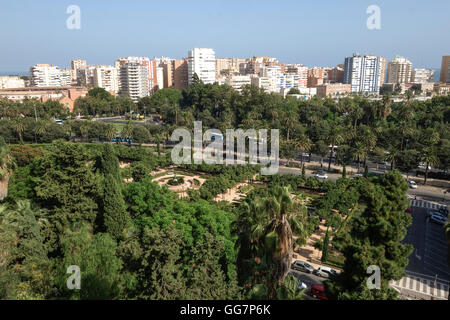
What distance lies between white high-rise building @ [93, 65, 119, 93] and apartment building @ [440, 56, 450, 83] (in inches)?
4554

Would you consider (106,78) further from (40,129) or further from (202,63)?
(40,129)

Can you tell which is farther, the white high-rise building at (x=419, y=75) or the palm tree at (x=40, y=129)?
the white high-rise building at (x=419, y=75)

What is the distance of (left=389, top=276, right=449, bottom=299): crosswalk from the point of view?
16.8 meters

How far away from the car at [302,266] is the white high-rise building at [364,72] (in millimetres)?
121352

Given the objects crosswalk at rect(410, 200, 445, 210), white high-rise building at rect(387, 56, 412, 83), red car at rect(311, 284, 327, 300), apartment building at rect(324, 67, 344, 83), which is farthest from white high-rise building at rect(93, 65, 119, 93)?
white high-rise building at rect(387, 56, 412, 83)

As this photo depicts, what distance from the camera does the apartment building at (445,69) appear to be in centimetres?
12219

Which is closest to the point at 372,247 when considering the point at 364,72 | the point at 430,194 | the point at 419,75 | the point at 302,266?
the point at 302,266

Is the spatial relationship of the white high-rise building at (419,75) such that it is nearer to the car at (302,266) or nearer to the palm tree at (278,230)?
the car at (302,266)

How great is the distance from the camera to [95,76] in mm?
108875

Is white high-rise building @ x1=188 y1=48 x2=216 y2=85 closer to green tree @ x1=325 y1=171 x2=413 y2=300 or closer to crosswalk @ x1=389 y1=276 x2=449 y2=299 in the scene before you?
crosswalk @ x1=389 y1=276 x2=449 y2=299

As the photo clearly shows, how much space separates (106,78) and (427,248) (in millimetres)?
106719

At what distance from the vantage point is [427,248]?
70.0ft

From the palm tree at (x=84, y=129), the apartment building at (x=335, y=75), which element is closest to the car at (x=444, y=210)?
the palm tree at (x=84, y=129)
